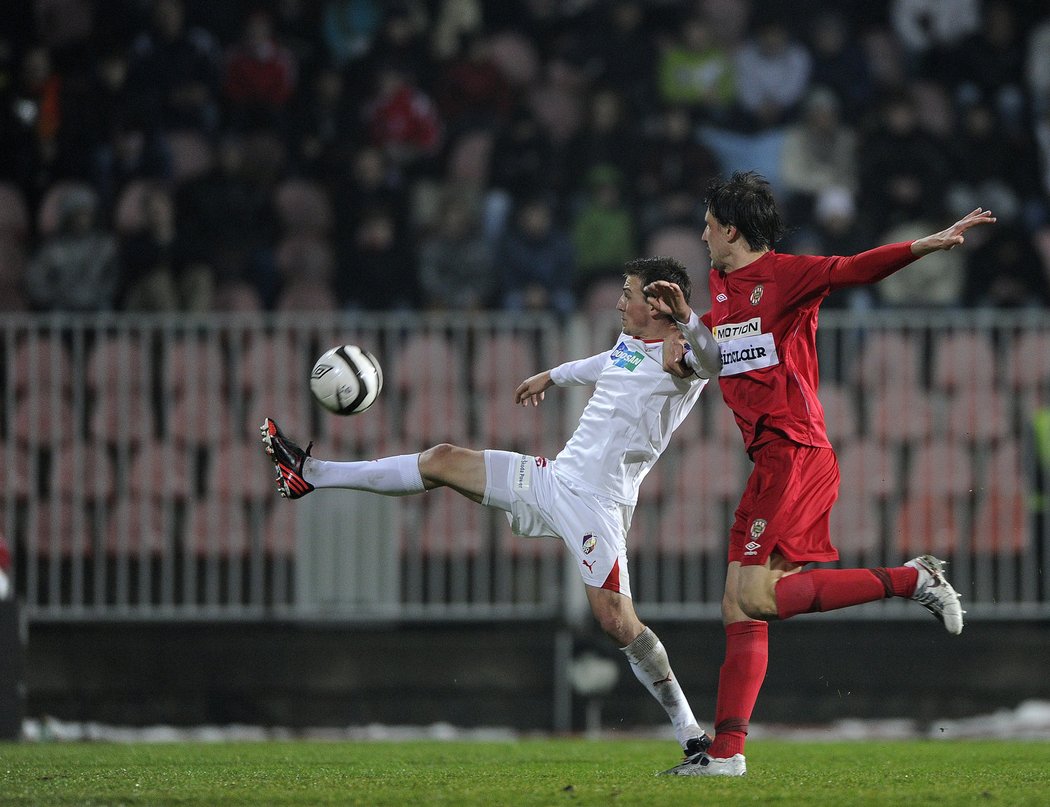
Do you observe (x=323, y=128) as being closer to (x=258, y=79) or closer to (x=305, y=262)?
(x=258, y=79)

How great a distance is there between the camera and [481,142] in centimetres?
1186

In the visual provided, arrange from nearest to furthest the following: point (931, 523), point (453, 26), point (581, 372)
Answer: point (581, 372)
point (931, 523)
point (453, 26)

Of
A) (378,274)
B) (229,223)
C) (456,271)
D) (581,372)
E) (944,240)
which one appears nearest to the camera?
(944,240)

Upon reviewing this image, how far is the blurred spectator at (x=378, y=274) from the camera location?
36.7 ft

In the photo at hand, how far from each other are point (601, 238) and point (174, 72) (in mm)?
3519

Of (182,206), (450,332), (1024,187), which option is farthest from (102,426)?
(1024,187)

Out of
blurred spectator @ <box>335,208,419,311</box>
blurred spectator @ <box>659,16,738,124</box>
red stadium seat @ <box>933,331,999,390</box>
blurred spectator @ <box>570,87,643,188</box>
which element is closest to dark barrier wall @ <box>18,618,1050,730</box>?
red stadium seat @ <box>933,331,999,390</box>

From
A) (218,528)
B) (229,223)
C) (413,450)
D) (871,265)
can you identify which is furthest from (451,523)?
(871,265)

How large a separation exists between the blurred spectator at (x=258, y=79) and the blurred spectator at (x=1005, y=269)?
5146 mm

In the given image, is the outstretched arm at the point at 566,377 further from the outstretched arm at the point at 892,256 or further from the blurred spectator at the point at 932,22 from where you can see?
the blurred spectator at the point at 932,22

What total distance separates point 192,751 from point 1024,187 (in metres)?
7.36

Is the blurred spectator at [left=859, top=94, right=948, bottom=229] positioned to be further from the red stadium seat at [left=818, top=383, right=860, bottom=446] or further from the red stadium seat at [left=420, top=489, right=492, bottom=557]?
the red stadium seat at [left=420, top=489, right=492, bottom=557]

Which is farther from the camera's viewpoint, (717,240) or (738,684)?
(717,240)

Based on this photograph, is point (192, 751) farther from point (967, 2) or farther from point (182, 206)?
point (967, 2)
